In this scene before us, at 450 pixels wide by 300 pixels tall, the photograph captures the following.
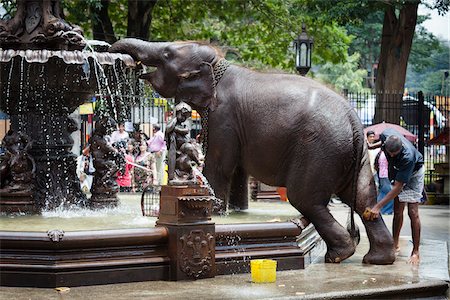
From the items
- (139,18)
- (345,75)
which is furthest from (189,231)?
(345,75)

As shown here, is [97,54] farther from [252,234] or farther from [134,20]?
[134,20]

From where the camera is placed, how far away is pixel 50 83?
11.0 metres

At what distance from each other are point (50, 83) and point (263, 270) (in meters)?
3.51

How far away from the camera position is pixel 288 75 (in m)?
11.3

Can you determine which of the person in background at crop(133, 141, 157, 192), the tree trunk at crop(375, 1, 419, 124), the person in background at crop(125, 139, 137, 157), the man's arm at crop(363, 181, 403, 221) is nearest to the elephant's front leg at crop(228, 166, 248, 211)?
the man's arm at crop(363, 181, 403, 221)

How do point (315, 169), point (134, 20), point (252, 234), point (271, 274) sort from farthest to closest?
point (134, 20) < point (315, 169) < point (252, 234) < point (271, 274)

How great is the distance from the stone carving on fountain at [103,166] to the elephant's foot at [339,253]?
3.05 m

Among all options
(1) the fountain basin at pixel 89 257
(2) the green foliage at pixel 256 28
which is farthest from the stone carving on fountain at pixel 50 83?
(2) the green foliage at pixel 256 28

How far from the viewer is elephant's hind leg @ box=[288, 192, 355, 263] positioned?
1060cm

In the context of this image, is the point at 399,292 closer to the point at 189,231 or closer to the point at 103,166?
the point at 189,231

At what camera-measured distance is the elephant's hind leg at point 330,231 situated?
34.8 ft

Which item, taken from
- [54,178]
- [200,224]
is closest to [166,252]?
[200,224]

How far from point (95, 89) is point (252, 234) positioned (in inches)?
114

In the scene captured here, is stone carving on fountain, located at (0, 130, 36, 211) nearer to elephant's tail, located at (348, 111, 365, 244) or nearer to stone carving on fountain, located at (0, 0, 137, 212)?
stone carving on fountain, located at (0, 0, 137, 212)
